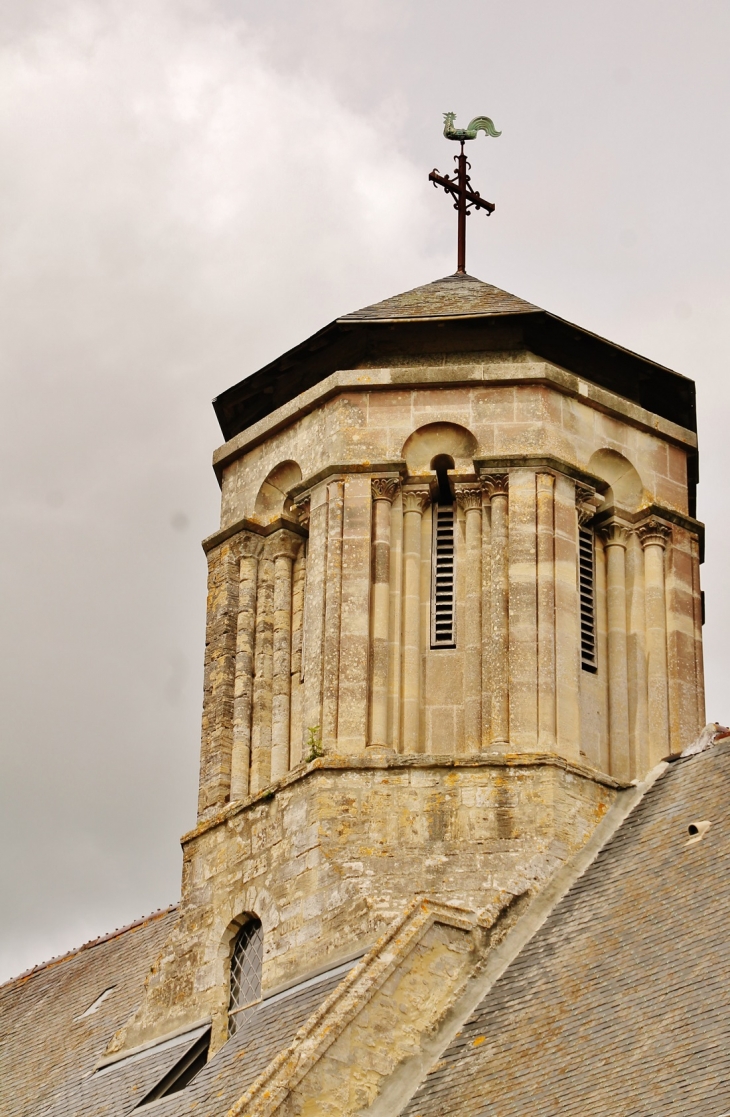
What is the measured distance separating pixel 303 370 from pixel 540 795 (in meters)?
5.95

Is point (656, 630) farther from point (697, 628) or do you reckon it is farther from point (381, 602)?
point (381, 602)

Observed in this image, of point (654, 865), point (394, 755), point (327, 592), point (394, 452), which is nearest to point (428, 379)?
point (394, 452)

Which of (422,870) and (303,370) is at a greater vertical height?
(303,370)

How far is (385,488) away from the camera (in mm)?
23109

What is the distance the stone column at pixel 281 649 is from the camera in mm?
22953

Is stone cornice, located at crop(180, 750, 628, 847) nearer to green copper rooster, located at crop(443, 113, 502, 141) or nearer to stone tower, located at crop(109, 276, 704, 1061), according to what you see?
stone tower, located at crop(109, 276, 704, 1061)

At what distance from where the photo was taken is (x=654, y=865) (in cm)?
1966

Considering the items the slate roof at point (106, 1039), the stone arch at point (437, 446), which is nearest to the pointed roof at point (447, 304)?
the stone arch at point (437, 446)

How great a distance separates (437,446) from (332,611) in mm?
2083

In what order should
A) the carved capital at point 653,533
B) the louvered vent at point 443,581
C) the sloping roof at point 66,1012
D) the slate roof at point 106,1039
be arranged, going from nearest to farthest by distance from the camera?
1. the slate roof at point 106,1039
2. the louvered vent at point 443,581
3. the carved capital at point 653,533
4. the sloping roof at point 66,1012

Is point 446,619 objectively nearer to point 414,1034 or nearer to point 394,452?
point 394,452

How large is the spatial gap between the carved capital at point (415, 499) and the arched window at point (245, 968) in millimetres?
4334

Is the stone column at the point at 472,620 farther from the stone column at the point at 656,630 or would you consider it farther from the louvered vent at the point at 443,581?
the stone column at the point at 656,630

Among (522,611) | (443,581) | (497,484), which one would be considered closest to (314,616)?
(443,581)
